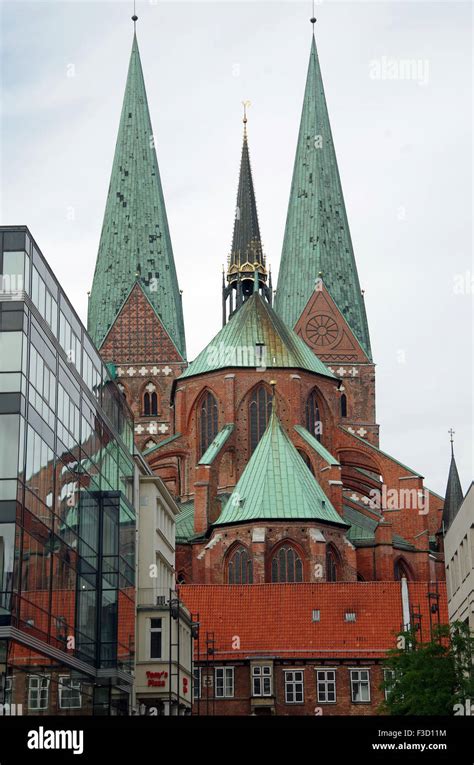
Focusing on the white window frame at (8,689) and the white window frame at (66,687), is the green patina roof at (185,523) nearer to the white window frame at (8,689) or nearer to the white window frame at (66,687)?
the white window frame at (66,687)

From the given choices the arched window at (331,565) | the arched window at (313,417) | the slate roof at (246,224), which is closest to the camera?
the arched window at (331,565)

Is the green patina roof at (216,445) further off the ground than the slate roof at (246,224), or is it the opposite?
the slate roof at (246,224)

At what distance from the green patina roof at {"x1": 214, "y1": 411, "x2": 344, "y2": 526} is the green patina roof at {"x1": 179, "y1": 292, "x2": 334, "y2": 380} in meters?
6.37

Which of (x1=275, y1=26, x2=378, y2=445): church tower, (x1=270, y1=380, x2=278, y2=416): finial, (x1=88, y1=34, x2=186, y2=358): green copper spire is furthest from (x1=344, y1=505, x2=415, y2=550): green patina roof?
(x1=88, y1=34, x2=186, y2=358): green copper spire

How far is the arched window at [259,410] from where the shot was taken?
74750 mm

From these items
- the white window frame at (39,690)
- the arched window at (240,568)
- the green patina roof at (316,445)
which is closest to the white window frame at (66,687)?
the white window frame at (39,690)

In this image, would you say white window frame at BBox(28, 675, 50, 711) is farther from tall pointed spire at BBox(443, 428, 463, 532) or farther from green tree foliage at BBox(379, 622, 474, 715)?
tall pointed spire at BBox(443, 428, 463, 532)

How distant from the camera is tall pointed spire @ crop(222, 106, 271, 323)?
306ft

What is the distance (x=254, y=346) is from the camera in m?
75.9

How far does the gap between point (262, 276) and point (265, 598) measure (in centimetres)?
3743

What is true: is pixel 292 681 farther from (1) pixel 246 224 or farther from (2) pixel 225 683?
(1) pixel 246 224

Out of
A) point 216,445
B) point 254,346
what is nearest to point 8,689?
point 216,445

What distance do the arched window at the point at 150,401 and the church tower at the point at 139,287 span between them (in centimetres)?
2

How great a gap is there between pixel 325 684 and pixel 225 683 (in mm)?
3697
